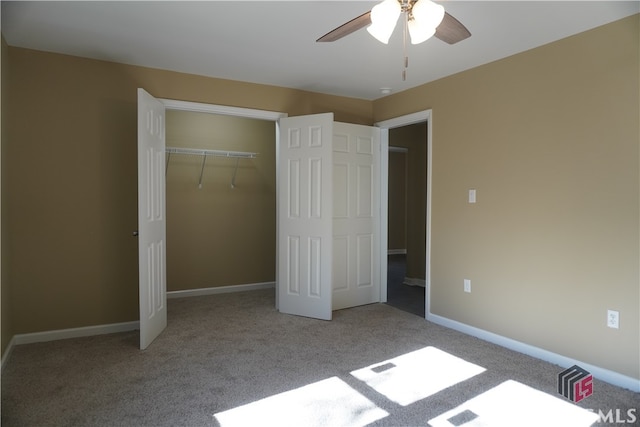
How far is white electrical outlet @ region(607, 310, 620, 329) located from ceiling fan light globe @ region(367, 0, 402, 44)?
92.3 inches

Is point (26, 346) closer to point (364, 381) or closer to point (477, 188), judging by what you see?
point (364, 381)

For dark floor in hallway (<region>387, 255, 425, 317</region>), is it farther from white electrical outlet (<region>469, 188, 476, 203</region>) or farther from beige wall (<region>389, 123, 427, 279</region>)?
white electrical outlet (<region>469, 188, 476, 203</region>)

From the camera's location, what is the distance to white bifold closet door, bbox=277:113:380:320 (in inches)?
154

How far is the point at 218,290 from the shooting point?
503 cm

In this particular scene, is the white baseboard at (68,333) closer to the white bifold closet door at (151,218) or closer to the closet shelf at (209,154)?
the white bifold closet door at (151,218)

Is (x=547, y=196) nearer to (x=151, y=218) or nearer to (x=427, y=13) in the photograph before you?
(x=427, y=13)

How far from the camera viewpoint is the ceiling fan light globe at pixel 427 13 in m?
1.71

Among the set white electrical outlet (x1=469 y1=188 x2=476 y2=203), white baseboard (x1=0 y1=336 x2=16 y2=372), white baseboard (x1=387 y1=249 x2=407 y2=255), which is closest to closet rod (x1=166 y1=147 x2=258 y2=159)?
white baseboard (x1=0 y1=336 x2=16 y2=372)

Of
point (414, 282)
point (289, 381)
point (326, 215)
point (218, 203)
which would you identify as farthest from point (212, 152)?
point (414, 282)

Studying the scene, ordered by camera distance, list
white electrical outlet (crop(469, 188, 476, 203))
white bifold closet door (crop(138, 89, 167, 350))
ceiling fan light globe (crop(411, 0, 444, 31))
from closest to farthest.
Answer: ceiling fan light globe (crop(411, 0, 444, 31)) → white bifold closet door (crop(138, 89, 167, 350)) → white electrical outlet (crop(469, 188, 476, 203))

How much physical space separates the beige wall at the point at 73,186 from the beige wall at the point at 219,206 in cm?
120

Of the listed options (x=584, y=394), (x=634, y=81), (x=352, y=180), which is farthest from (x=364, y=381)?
(x=634, y=81)

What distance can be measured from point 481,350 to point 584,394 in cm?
78

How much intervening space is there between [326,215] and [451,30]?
7.31ft
